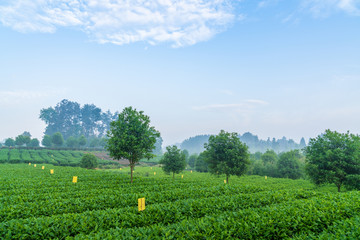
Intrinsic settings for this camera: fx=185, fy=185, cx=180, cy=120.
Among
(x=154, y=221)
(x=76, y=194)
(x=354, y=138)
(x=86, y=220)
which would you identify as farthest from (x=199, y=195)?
(x=354, y=138)

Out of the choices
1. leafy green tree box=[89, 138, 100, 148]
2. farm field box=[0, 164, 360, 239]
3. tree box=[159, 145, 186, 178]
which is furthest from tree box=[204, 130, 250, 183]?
leafy green tree box=[89, 138, 100, 148]

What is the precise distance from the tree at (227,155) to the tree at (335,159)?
256 inches

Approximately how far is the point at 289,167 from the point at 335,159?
24.1 m

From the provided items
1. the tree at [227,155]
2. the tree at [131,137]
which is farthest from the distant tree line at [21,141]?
the tree at [227,155]

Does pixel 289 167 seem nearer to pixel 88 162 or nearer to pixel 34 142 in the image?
pixel 88 162

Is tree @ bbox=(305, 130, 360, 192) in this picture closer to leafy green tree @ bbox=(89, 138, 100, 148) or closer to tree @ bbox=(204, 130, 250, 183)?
tree @ bbox=(204, 130, 250, 183)

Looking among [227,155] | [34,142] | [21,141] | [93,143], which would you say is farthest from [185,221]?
[93,143]

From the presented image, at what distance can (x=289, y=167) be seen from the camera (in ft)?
129

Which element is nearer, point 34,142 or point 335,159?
point 335,159

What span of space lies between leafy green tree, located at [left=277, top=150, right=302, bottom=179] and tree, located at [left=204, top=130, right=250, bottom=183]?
22.7m

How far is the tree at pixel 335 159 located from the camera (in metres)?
17.0

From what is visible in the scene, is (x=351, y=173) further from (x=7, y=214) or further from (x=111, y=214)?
(x=7, y=214)

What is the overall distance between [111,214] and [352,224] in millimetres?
8237

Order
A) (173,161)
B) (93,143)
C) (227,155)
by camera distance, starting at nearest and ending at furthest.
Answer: (227,155) < (173,161) < (93,143)
